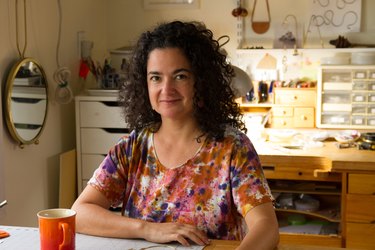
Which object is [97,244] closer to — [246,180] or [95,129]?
[246,180]

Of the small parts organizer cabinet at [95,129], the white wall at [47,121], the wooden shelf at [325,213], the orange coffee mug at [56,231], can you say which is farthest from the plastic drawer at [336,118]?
the orange coffee mug at [56,231]

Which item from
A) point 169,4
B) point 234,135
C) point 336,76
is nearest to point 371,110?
point 336,76

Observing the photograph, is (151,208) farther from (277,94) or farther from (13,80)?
(277,94)

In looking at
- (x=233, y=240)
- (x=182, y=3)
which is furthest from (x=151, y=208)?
(x=182, y=3)

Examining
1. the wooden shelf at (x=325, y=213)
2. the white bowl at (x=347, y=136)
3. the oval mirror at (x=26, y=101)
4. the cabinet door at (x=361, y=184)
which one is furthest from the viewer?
the white bowl at (x=347, y=136)

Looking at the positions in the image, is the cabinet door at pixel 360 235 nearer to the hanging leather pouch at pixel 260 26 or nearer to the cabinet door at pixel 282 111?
the cabinet door at pixel 282 111

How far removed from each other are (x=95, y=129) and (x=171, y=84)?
5.86 feet

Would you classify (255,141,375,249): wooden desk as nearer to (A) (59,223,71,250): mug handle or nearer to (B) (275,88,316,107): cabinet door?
(B) (275,88,316,107): cabinet door

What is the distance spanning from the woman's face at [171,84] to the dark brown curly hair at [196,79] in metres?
0.02

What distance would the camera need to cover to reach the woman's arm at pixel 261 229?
1.35 metres

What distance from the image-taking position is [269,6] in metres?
3.53

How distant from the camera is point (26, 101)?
2.78 metres

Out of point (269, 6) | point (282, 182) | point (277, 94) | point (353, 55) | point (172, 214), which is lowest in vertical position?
point (282, 182)

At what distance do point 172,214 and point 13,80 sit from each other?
1.42m
